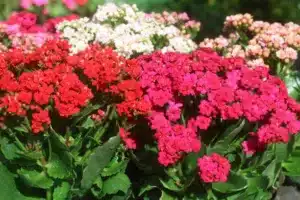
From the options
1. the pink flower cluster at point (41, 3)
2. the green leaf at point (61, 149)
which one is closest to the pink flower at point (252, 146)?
the green leaf at point (61, 149)

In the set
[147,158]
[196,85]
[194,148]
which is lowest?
[147,158]

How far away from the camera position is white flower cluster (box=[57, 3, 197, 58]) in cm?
421

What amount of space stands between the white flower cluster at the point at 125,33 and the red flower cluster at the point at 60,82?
48 centimetres

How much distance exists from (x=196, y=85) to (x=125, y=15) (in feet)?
4.46

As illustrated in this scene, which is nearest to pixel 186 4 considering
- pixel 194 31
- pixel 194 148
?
pixel 194 31

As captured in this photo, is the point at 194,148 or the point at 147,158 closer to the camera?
the point at 194,148

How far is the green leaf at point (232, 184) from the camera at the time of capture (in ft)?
10.9

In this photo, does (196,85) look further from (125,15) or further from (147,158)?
(125,15)

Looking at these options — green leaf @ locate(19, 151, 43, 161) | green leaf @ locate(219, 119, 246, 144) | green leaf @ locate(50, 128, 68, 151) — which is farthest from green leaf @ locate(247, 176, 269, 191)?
green leaf @ locate(19, 151, 43, 161)

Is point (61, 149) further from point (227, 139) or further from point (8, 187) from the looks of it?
point (227, 139)

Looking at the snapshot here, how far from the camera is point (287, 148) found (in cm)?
366

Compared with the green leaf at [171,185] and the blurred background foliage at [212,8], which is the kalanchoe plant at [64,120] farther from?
the blurred background foliage at [212,8]

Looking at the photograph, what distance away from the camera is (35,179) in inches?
135

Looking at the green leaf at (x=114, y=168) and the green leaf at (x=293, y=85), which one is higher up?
the green leaf at (x=293, y=85)
